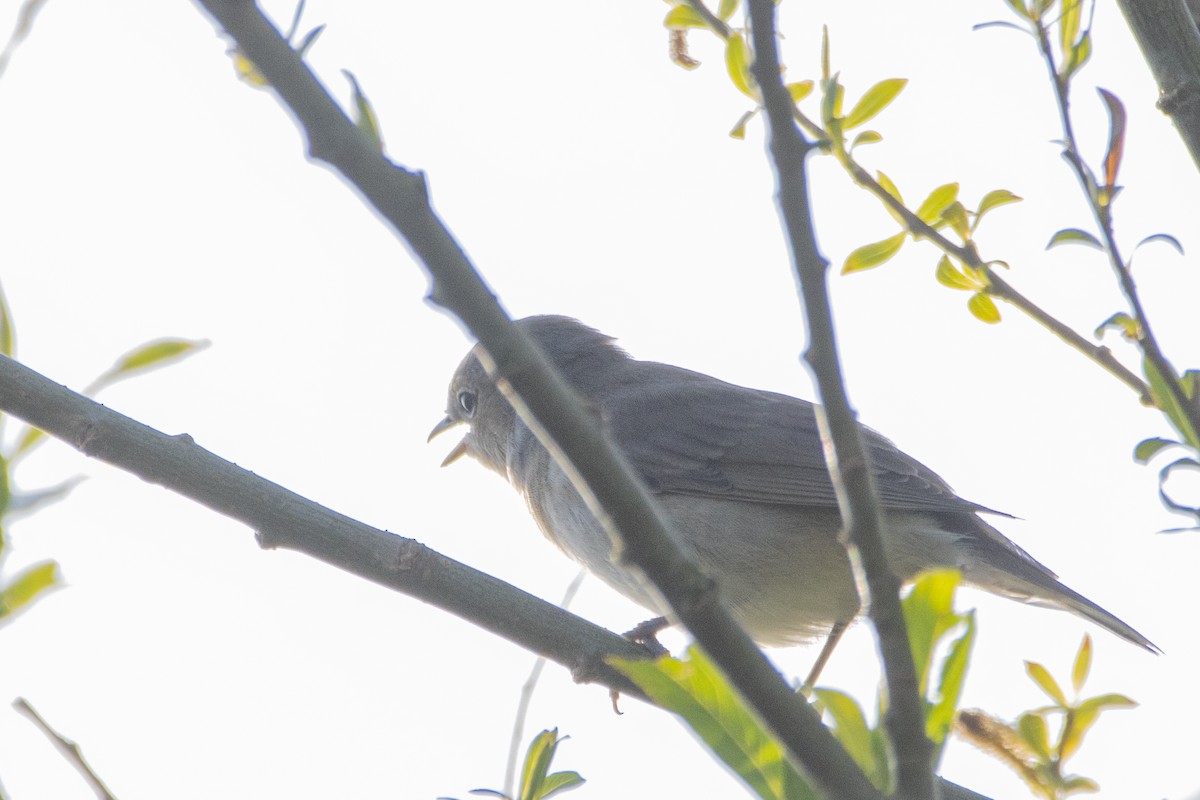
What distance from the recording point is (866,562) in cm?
188

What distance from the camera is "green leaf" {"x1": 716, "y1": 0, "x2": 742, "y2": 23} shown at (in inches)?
133

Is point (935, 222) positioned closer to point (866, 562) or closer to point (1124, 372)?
point (1124, 372)

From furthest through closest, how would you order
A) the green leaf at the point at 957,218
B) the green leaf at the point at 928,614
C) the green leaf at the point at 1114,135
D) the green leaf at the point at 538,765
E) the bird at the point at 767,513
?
the bird at the point at 767,513 → the green leaf at the point at 957,218 → the green leaf at the point at 1114,135 → the green leaf at the point at 538,765 → the green leaf at the point at 928,614

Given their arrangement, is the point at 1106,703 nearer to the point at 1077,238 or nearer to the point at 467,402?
the point at 1077,238

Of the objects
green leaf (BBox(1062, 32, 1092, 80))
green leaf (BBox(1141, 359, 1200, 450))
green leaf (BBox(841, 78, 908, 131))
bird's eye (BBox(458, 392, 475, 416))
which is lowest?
green leaf (BBox(1141, 359, 1200, 450))

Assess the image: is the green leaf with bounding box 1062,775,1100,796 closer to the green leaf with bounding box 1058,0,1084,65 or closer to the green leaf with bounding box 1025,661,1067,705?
the green leaf with bounding box 1025,661,1067,705

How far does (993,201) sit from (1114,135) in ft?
1.81

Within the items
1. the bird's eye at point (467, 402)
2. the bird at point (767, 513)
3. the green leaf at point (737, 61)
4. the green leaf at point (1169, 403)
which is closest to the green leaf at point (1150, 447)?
the green leaf at point (1169, 403)

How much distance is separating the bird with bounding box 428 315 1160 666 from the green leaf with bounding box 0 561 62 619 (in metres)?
3.12

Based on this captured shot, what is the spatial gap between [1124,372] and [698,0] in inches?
57.6

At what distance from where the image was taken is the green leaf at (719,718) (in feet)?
6.70

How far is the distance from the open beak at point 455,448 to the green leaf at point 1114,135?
5456 millimetres

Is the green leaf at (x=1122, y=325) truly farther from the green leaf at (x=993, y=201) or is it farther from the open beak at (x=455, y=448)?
the open beak at (x=455, y=448)

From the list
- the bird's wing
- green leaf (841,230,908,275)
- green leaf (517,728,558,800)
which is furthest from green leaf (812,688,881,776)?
the bird's wing
